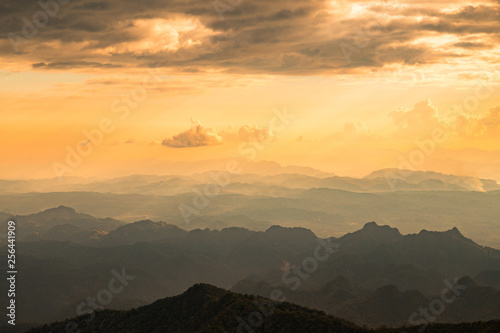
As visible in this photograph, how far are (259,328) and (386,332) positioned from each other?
3112cm

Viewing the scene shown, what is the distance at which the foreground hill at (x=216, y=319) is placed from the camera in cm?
11731

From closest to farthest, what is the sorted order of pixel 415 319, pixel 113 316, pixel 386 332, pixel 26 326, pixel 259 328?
pixel 386 332, pixel 259 328, pixel 113 316, pixel 26 326, pixel 415 319

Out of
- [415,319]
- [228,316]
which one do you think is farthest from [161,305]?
[415,319]

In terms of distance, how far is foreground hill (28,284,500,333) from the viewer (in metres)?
117

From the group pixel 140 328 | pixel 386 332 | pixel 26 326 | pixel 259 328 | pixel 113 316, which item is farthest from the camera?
pixel 26 326

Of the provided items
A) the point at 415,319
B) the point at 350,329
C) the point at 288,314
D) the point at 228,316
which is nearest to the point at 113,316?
the point at 228,316

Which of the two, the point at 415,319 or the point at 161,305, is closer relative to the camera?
the point at 161,305

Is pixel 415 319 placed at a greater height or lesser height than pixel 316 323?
lesser

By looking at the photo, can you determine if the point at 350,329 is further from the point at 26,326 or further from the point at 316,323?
the point at 26,326

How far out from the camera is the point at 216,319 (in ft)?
401

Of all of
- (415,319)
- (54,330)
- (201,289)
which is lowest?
(415,319)

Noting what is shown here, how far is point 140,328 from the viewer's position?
131m

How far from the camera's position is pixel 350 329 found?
115 m

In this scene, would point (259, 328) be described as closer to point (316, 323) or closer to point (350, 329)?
point (316, 323)
